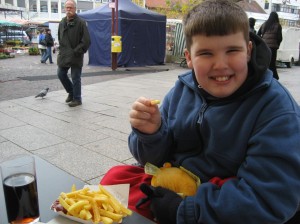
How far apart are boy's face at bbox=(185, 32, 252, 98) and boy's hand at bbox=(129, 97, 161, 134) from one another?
0.25m

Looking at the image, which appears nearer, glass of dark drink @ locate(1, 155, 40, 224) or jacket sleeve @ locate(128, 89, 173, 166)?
glass of dark drink @ locate(1, 155, 40, 224)

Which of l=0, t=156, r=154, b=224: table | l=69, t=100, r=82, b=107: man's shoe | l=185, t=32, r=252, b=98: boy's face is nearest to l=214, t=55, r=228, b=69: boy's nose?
l=185, t=32, r=252, b=98: boy's face

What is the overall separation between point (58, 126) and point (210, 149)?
3.79m

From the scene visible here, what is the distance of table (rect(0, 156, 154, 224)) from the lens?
3.81 feet

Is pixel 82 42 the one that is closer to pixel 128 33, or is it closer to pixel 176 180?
pixel 176 180

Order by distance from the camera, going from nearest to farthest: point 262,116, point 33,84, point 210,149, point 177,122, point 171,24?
point 262,116 < point 210,149 < point 177,122 < point 33,84 < point 171,24

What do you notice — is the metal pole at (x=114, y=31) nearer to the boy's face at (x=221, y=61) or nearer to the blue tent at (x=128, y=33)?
the blue tent at (x=128, y=33)

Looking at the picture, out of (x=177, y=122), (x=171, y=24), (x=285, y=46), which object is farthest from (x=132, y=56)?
(x=177, y=122)

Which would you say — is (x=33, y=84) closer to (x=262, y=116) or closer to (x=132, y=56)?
(x=132, y=56)

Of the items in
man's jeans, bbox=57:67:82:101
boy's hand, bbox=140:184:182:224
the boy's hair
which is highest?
the boy's hair

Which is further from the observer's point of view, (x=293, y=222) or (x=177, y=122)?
(x=177, y=122)

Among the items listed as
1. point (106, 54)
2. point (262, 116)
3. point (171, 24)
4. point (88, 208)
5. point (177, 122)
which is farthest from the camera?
point (171, 24)

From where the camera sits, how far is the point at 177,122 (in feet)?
5.32

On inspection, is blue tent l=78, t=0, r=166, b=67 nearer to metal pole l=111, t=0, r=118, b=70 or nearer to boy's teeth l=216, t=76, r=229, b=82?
metal pole l=111, t=0, r=118, b=70
